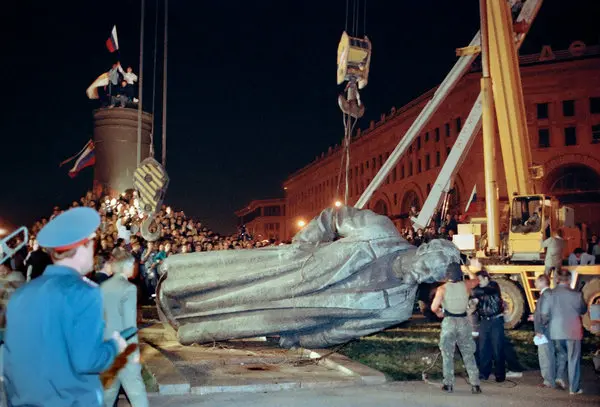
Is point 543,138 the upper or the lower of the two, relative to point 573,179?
upper

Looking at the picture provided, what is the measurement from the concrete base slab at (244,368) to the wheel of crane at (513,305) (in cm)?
576

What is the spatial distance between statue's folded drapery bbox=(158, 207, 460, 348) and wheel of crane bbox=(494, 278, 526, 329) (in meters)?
6.49

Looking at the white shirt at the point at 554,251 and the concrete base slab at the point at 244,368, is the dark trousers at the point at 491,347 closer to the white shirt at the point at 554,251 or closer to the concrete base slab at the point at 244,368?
the concrete base slab at the point at 244,368

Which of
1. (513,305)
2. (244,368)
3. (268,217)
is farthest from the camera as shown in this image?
(268,217)

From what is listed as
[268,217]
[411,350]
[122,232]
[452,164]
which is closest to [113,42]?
[122,232]

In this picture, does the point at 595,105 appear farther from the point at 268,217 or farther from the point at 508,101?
the point at 268,217

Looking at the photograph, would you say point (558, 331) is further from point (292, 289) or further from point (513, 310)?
point (513, 310)

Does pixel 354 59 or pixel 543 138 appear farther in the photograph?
pixel 543 138

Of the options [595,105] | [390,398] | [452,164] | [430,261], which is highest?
[595,105]

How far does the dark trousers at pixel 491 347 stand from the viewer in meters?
9.19

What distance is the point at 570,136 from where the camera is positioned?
45.0m

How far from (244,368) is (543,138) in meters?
42.0

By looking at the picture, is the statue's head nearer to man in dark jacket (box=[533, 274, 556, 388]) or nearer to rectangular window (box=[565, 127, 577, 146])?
man in dark jacket (box=[533, 274, 556, 388])

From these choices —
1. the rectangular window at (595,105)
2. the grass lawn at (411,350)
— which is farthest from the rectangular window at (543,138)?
the grass lawn at (411,350)
